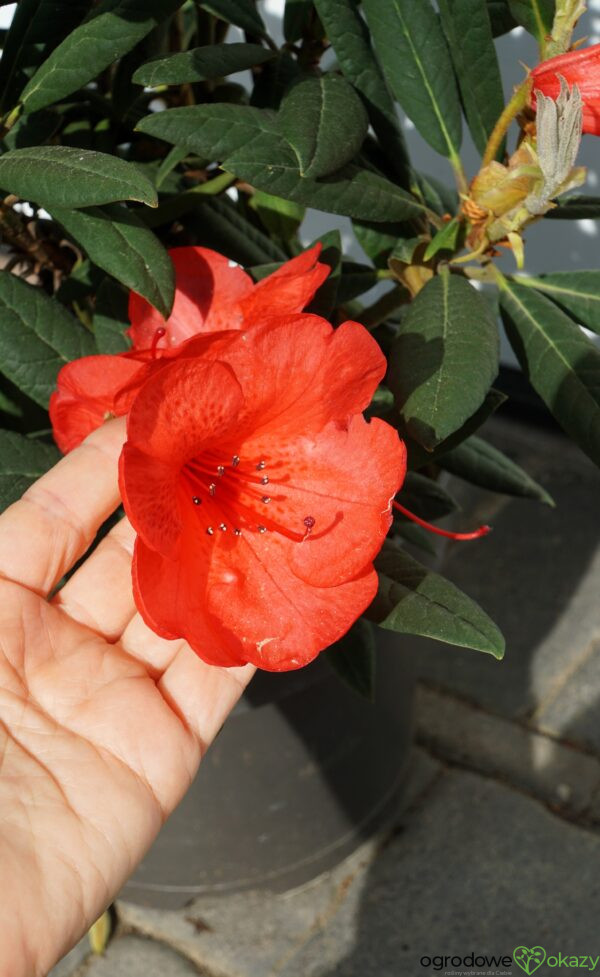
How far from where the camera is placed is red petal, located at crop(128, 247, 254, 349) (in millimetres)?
944

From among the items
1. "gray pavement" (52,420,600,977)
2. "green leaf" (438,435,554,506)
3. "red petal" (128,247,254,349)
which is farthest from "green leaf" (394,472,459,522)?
"gray pavement" (52,420,600,977)

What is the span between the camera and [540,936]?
171 cm

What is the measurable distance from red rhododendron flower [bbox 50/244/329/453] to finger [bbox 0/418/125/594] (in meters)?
0.03

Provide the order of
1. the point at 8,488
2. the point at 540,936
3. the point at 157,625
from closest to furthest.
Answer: the point at 157,625 → the point at 8,488 → the point at 540,936

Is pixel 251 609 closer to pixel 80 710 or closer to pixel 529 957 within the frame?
pixel 80 710

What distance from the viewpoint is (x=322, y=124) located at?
869 mm

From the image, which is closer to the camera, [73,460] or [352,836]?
[73,460]

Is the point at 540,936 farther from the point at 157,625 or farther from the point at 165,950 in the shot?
the point at 157,625

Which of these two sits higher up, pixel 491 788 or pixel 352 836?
pixel 352 836

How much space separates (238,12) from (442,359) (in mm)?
419

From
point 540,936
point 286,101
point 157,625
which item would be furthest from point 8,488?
point 540,936

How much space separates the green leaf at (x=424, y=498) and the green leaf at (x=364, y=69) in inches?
14.0

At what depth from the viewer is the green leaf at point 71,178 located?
752 millimetres

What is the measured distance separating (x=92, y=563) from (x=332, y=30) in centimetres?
55
